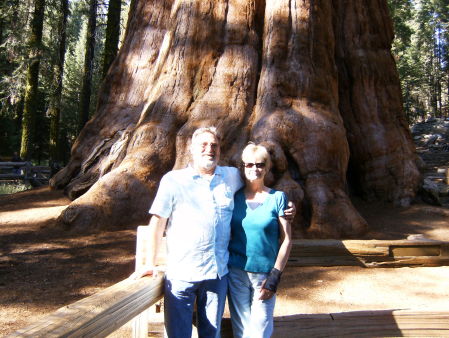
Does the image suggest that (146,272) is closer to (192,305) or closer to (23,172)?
(192,305)

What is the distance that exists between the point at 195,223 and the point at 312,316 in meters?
1.11

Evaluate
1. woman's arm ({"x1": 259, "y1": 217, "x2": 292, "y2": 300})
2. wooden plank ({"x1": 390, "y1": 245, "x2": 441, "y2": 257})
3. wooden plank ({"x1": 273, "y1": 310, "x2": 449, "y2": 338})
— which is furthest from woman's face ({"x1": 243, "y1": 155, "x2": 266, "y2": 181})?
wooden plank ({"x1": 390, "y1": 245, "x2": 441, "y2": 257})

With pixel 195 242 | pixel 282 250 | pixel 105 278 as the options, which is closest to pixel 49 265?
pixel 105 278

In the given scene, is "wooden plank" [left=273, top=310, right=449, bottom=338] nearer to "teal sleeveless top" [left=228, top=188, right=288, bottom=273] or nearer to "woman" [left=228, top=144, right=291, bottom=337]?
"woman" [left=228, top=144, right=291, bottom=337]

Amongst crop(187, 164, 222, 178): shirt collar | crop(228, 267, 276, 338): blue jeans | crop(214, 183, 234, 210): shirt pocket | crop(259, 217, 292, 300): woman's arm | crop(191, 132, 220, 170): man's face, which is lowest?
crop(228, 267, 276, 338): blue jeans

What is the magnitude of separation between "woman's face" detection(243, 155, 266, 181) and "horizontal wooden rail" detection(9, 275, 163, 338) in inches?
32.5

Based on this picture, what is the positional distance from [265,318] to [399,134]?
27.0ft

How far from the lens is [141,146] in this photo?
740 cm

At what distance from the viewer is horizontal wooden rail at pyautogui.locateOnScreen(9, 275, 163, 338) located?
1724mm

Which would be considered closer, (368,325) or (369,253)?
(368,325)

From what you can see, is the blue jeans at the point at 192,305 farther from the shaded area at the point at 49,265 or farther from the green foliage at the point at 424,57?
the green foliage at the point at 424,57

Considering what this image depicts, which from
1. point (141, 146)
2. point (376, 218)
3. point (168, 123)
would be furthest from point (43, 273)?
point (376, 218)

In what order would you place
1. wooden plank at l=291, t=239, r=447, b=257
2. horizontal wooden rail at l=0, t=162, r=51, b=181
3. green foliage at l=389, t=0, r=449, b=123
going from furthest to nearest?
green foliage at l=389, t=0, r=449, b=123 < horizontal wooden rail at l=0, t=162, r=51, b=181 < wooden plank at l=291, t=239, r=447, b=257

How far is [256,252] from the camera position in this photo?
2.70 m
